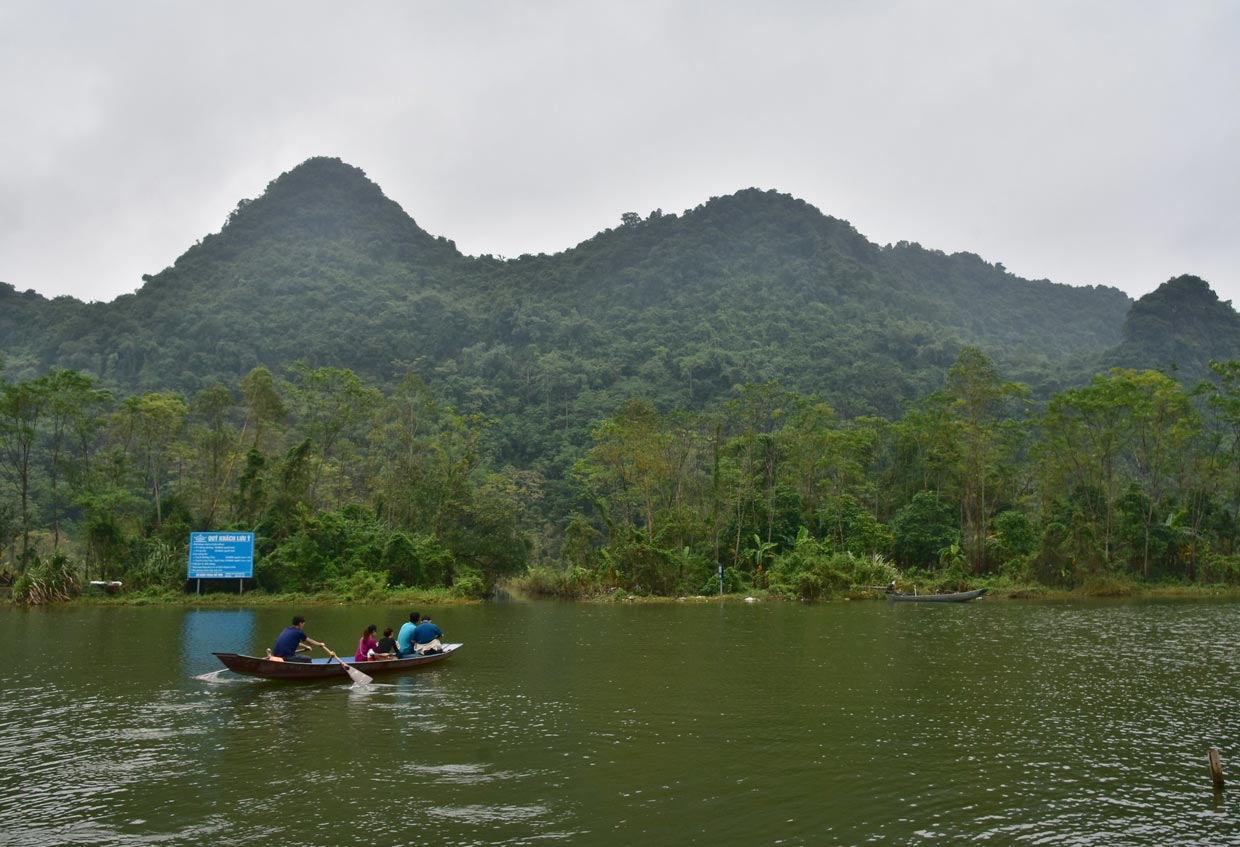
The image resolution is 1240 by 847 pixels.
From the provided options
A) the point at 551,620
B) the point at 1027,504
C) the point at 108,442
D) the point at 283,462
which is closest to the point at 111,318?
the point at 108,442

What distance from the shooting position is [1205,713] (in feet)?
46.9

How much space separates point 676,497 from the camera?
52844 millimetres

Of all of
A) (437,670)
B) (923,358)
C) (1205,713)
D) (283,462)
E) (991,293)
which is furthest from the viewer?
(991,293)

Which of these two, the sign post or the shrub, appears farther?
the sign post

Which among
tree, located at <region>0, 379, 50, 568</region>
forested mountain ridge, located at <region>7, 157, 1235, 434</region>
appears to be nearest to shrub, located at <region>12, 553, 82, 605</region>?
tree, located at <region>0, 379, 50, 568</region>

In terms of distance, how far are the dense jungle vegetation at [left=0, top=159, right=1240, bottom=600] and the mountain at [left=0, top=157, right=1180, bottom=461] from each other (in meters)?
0.75

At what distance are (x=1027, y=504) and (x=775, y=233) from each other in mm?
89995

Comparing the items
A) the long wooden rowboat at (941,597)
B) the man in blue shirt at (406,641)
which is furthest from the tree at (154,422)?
the long wooden rowboat at (941,597)

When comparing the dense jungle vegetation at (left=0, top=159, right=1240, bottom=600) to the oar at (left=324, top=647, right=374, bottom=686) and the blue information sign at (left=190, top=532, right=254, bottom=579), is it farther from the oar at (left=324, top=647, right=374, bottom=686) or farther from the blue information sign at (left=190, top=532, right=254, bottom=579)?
the oar at (left=324, top=647, right=374, bottom=686)

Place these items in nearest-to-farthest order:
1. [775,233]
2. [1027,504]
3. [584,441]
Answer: [1027,504]
[584,441]
[775,233]

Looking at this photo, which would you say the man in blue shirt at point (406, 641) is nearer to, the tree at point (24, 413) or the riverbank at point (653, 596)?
the riverbank at point (653, 596)

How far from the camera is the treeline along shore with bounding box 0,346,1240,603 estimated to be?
45.2 metres

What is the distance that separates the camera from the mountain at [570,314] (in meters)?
92.8

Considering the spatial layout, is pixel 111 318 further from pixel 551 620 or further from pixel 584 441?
pixel 551 620
